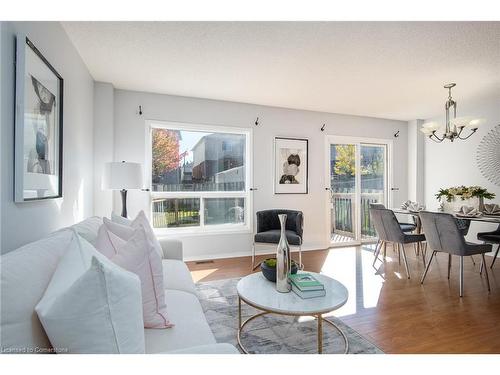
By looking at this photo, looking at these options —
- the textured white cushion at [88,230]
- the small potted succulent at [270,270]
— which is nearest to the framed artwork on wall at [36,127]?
the textured white cushion at [88,230]

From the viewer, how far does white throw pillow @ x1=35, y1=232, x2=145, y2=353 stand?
2.67ft

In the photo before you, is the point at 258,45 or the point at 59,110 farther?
the point at 258,45

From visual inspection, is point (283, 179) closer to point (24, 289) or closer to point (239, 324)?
point (239, 324)

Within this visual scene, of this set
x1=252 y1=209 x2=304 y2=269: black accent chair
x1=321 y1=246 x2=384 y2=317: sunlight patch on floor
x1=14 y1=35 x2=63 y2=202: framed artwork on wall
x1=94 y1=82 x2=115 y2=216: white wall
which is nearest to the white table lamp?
x1=94 y1=82 x2=115 y2=216: white wall

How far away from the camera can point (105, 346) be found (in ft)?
2.75

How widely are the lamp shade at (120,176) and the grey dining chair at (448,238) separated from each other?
319 centimetres

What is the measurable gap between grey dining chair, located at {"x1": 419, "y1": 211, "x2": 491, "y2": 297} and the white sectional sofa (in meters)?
2.64

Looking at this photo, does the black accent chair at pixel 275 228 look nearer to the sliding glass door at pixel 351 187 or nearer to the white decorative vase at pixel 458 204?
the sliding glass door at pixel 351 187

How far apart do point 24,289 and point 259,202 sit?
3.67m

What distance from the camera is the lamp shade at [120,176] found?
303 centimetres

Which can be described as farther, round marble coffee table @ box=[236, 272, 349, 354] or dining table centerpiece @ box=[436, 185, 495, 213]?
dining table centerpiece @ box=[436, 185, 495, 213]

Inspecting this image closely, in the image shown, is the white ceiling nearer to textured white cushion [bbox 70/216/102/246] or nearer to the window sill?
textured white cushion [bbox 70/216/102/246]

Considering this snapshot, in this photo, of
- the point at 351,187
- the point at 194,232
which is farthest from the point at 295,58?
the point at 351,187
